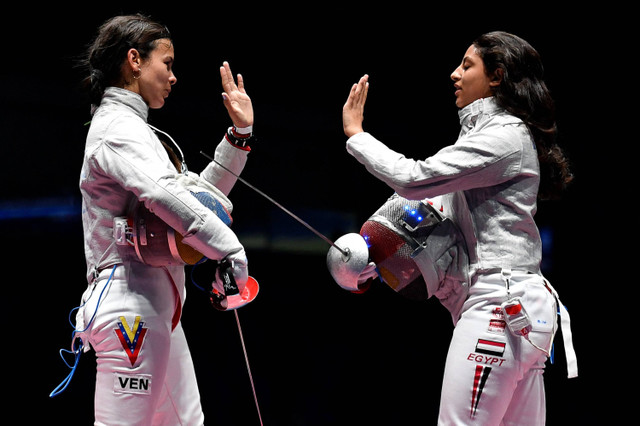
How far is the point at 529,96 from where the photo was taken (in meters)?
1.98

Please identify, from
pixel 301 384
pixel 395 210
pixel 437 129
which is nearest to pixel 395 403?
pixel 301 384

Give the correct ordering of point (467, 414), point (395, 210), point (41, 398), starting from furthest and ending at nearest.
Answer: point (41, 398)
point (395, 210)
point (467, 414)

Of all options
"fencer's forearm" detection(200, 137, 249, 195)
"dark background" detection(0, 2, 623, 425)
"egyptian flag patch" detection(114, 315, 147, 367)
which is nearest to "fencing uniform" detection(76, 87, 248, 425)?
"egyptian flag patch" detection(114, 315, 147, 367)

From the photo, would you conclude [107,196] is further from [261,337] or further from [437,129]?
→ [437,129]

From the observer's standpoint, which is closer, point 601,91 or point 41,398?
point 41,398

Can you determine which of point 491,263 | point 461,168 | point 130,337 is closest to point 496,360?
point 491,263

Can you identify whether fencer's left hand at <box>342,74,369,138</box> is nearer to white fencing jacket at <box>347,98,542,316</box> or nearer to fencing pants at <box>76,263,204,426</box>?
white fencing jacket at <box>347,98,542,316</box>

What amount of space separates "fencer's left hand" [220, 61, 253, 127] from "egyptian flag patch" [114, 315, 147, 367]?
2.66 ft

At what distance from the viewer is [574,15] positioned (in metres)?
3.55

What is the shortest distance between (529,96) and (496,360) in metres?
0.73

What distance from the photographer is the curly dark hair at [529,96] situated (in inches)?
77.7

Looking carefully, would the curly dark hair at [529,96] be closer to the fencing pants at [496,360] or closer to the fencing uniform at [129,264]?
the fencing pants at [496,360]

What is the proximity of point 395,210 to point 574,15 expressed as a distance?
6.86 ft

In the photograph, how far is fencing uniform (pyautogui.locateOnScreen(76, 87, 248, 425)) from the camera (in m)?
1.79
